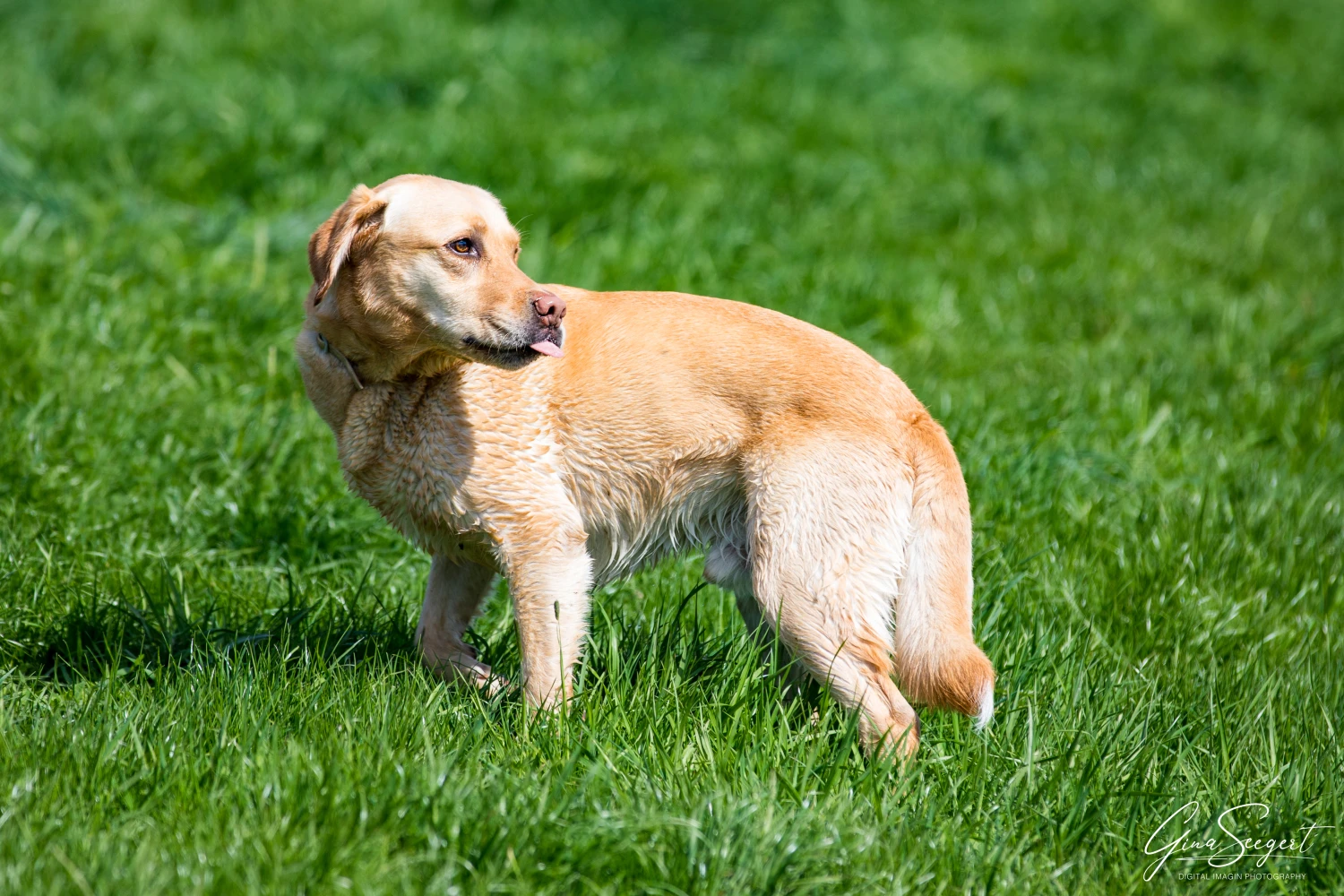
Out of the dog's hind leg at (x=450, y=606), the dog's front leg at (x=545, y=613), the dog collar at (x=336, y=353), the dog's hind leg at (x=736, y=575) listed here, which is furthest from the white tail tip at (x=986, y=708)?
the dog collar at (x=336, y=353)

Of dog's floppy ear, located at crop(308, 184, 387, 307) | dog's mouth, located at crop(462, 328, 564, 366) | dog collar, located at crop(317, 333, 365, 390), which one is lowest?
dog collar, located at crop(317, 333, 365, 390)

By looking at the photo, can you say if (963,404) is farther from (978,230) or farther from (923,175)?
(923,175)

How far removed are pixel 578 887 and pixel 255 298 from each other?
3487 millimetres

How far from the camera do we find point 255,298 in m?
5.13

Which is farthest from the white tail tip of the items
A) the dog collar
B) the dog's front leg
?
the dog collar

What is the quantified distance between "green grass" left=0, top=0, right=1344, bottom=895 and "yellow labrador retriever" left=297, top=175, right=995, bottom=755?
17cm

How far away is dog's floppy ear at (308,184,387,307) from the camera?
9.84 ft

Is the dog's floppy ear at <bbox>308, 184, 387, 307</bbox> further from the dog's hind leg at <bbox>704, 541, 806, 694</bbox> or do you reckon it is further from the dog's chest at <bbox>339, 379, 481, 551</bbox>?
the dog's hind leg at <bbox>704, 541, 806, 694</bbox>

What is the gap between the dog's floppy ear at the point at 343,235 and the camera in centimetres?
300

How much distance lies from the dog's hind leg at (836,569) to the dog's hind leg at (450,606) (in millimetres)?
797

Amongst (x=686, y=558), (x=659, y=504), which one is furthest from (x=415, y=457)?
(x=686, y=558)

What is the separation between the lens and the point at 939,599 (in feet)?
9.83

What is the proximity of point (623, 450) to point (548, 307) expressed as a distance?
425 mm

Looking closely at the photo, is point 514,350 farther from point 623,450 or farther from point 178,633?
point 178,633
